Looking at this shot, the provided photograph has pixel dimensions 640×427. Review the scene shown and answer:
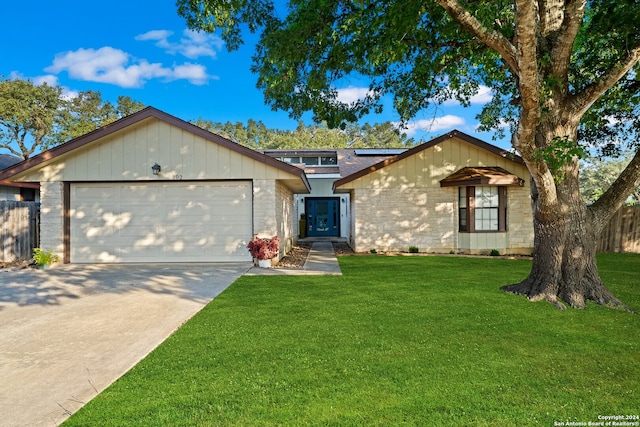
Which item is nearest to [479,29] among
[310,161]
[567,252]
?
[567,252]

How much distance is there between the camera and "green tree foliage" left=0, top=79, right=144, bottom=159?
27.1m

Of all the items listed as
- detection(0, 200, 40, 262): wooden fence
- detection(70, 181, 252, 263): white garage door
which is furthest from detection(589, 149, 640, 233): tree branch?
detection(0, 200, 40, 262): wooden fence

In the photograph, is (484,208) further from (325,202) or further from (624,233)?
(325,202)

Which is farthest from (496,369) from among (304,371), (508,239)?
(508,239)

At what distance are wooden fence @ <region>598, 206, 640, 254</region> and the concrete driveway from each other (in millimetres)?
14818

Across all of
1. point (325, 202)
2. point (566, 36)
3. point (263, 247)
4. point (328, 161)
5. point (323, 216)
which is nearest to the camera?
point (566, 36)

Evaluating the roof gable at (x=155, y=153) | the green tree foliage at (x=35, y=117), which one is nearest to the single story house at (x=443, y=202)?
the roof gable at (x=155, y=153)

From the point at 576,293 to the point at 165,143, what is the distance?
33.9ft

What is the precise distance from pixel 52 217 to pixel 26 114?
23360 mm

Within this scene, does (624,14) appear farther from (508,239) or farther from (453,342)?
(508,239)

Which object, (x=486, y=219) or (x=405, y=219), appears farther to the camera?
(x=405, y=219)

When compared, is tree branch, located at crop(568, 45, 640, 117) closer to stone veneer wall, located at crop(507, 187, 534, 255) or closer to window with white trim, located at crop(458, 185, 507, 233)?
window with white trim, located at crop(458, 185, 507, 233)

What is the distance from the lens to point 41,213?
10711mm

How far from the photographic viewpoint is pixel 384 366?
134 inches
